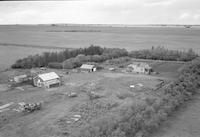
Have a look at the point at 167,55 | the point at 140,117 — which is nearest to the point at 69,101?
the point at 140,117

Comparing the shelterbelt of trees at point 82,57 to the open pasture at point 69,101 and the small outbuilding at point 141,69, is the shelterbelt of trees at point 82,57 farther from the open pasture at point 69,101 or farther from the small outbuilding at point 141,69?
the small outbuilding at point 141,69

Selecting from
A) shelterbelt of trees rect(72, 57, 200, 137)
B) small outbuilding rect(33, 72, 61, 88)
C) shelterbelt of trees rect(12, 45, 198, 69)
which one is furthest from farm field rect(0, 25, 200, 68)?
shelterbelt of trees rect(72, 57, 200, 137)

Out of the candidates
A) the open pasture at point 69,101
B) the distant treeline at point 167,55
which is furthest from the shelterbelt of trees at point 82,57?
the open pasture at point 69,101

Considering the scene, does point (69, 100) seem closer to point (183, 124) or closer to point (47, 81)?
point (47, 81)

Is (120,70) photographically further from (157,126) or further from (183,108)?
(157,126)

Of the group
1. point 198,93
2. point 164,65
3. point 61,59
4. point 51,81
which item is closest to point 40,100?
point 51,81

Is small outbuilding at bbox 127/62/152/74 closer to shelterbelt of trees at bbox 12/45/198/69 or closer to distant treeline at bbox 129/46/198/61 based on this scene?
shelterbelt of trees at bbox 12/45/198/69
